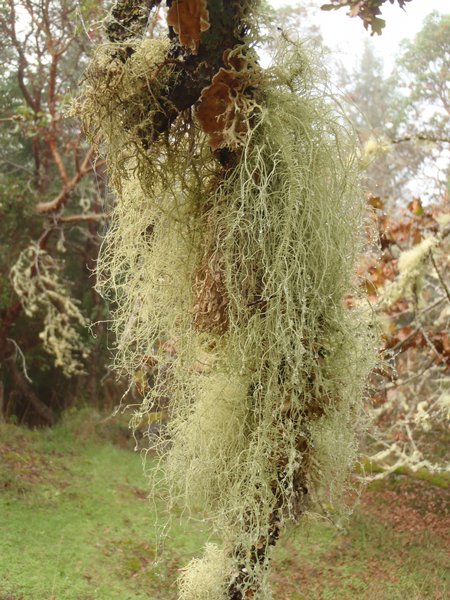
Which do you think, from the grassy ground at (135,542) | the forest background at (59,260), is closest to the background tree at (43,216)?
the forest background at (59,260)

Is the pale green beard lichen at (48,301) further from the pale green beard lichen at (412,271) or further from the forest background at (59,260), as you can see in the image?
the pale green beard lichen at (412,271)

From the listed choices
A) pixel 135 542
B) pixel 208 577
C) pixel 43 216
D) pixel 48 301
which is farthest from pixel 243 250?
pixel 43 216

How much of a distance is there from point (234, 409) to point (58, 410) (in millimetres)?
6422

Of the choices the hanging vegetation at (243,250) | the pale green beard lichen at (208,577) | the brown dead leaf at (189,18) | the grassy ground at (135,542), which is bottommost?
the grassy ground at (135,542)

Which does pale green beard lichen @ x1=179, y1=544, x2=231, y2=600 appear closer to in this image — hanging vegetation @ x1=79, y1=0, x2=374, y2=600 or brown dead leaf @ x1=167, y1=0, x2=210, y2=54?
hanging vegetation @ x1=79, y1=0, x2=374, y2=600

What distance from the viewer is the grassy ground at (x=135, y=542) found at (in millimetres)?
3143

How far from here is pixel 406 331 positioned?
3762 mm

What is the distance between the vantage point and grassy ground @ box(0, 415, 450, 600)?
10.3ft

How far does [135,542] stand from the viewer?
3795 millimetres

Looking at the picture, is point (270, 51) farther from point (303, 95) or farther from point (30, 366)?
point (30, 366)

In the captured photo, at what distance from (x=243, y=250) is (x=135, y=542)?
10.3ft

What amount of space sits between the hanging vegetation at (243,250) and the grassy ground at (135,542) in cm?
144

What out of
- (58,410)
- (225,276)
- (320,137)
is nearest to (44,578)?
(225,276)

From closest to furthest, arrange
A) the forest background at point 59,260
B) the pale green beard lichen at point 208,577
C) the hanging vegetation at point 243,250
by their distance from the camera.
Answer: the hanging vegetation at point 243,250 → the pale green beard lichen at point 208,577 → the forest background at point 59,260
